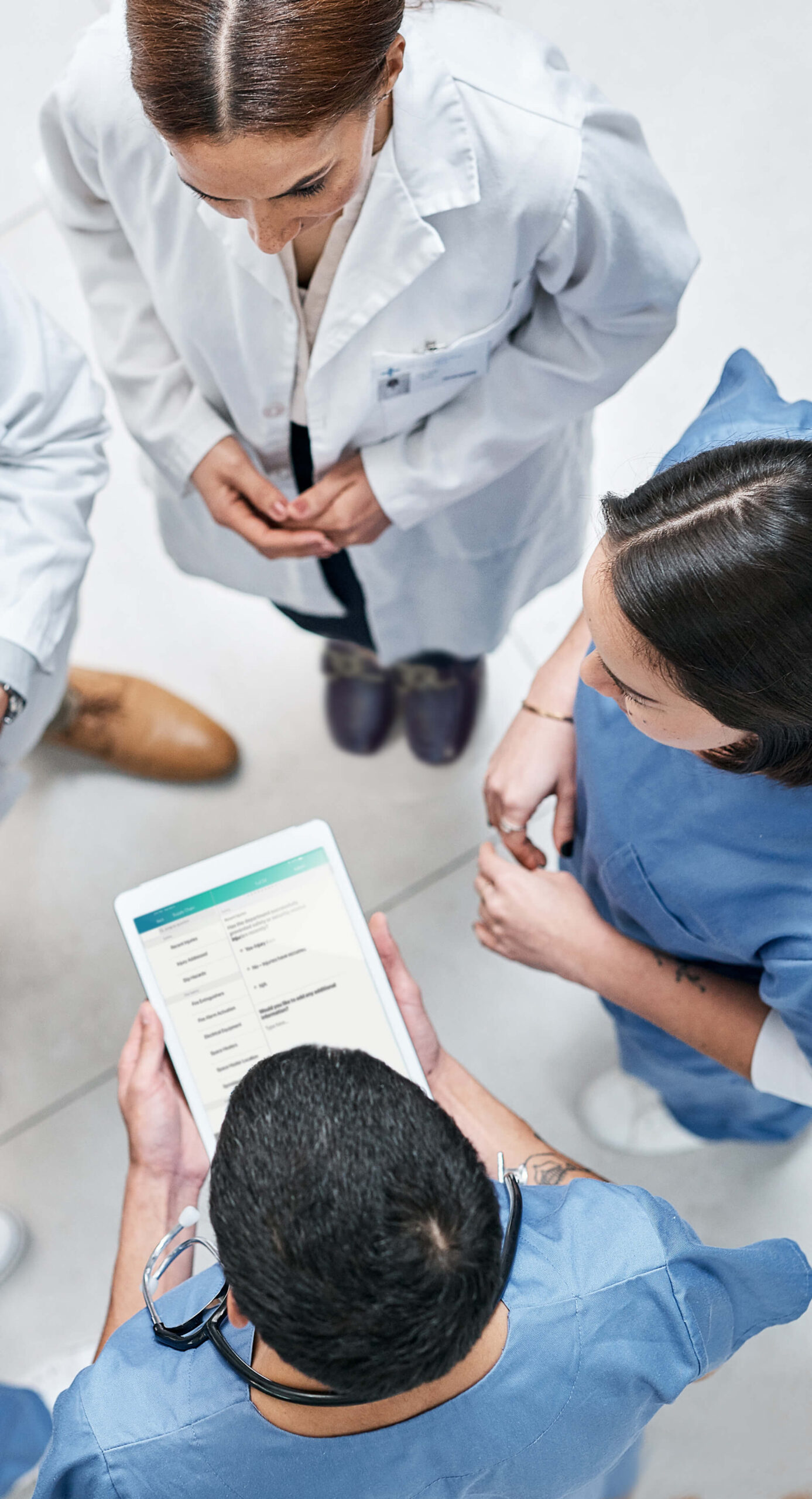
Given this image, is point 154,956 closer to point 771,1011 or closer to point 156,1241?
point 156,1241

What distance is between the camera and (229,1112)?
0.77m

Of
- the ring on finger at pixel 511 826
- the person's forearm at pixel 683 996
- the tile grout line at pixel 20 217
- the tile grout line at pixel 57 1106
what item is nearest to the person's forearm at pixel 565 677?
the ring on finger at pixel 511 826

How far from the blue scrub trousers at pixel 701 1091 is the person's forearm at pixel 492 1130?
0.63ft

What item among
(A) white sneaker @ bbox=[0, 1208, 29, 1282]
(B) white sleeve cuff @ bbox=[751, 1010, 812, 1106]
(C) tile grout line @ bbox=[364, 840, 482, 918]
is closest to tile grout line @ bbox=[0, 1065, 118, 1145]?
(A) white sneaker @ bbox=[0, 1208, 29, 1282]

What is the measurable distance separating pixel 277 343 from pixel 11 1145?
135 centimetres

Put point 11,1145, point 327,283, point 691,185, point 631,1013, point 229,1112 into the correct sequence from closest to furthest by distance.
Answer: point 229,1112
point 327,283
point 631,1013
point 11,1145
point 691,185

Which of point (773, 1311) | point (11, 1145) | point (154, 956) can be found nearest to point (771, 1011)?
point (773, 1311)

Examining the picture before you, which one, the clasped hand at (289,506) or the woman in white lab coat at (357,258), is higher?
the woman in white lab coat at (357,258)

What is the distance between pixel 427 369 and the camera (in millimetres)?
1130

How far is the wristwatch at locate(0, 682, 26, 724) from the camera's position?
1.15 meters

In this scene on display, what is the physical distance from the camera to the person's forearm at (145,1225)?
1098 mm

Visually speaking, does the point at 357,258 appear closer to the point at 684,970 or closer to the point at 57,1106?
the point at 684,970

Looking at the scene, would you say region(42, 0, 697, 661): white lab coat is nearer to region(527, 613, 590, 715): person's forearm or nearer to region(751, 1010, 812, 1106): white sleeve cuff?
region(527, 613, 590, 715): person's forearm

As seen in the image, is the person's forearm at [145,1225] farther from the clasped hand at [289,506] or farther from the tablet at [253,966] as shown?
the clasped hand at [289,506]
